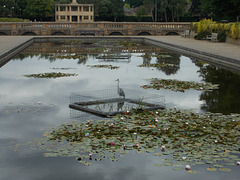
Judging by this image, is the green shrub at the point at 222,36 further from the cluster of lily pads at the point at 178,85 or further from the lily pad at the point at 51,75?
the cluster of lily pads at the point at 178,85

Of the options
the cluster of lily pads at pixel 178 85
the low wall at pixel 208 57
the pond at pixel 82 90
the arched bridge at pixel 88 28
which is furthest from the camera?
the arched bridge at pixel 88 28

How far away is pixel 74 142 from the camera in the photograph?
9656 mm

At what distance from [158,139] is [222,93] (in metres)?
6.93

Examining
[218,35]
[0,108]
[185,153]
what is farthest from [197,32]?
[185,153]

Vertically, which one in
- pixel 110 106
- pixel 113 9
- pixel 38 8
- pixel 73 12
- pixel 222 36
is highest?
pixel 113 9

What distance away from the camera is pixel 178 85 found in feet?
58.2

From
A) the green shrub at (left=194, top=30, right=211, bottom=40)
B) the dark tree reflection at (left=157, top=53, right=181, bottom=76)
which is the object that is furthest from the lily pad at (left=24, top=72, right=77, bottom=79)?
the green shrub at (left=194, top=30, right=211, bottom=40)

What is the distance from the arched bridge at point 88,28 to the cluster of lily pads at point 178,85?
144ft

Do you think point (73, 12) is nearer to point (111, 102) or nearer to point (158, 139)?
point (111, 102)

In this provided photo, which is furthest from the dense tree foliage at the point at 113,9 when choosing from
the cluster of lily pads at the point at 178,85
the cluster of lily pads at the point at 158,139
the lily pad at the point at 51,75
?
the cluster of lily pads at the point at 158,139

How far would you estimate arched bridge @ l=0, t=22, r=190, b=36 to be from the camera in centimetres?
6147

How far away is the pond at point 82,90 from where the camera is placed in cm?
814

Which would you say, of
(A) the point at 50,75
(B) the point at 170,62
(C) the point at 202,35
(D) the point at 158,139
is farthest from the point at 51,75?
(C) the point at 202,35

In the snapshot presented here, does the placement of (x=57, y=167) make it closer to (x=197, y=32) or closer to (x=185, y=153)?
(x=185, y=153)
